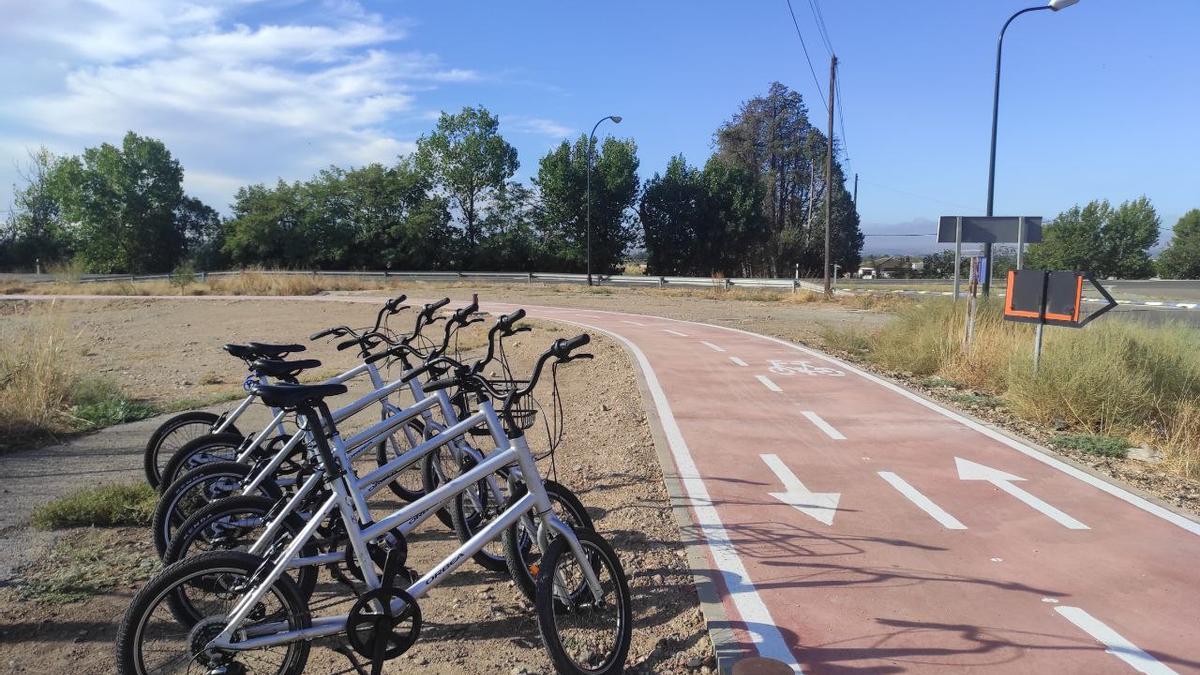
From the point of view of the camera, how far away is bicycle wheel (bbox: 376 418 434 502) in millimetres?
4836

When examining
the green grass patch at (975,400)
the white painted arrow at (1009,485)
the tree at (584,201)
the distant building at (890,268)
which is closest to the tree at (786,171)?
the distant building at (890,268)

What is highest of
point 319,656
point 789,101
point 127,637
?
point 789,101

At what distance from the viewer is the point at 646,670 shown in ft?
10.9

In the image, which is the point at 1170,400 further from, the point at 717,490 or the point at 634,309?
the point at 634,309

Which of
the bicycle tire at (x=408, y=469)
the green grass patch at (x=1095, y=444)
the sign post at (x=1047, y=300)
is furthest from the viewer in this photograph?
the sign post at (x=1047, y=300)

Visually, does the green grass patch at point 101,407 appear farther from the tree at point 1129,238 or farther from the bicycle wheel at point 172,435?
the tree at point 1129,238

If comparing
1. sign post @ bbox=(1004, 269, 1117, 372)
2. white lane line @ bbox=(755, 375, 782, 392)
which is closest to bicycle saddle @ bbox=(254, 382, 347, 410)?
white lane line @ bbox=(755, 375, 782, 392)

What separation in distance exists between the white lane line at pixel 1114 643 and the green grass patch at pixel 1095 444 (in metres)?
3.69

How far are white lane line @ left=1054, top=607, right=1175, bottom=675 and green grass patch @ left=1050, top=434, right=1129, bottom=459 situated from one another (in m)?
3.69

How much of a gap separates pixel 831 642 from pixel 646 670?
92 cm

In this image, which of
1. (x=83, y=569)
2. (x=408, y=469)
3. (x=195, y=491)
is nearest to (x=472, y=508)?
(x=408, y=469)

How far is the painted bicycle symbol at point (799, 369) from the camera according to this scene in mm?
10727

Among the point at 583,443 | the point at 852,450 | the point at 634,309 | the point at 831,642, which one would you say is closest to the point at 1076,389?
the point at 852,450

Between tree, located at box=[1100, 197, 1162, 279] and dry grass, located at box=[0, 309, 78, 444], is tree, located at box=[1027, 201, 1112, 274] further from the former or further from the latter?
dry grass, located at box=[0, 309, 78, 444]
